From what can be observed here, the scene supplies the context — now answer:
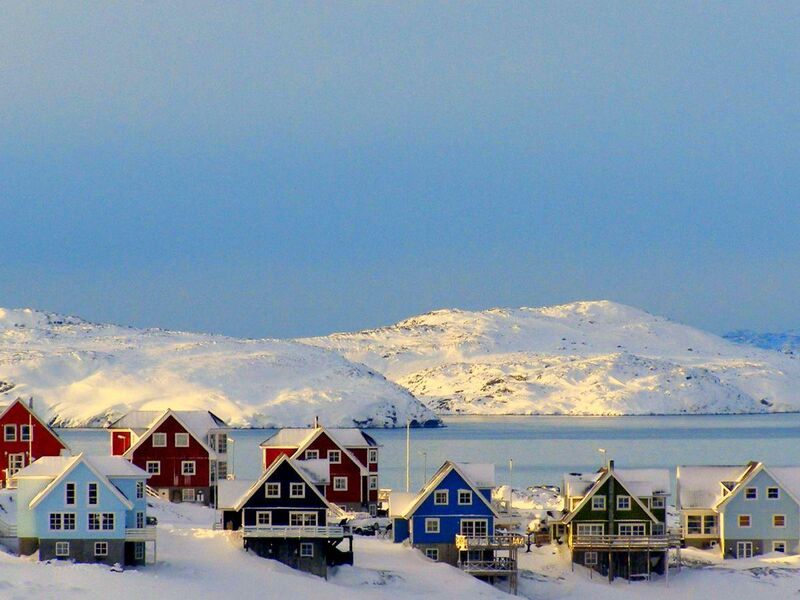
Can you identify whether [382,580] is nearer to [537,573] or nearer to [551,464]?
[537,573]

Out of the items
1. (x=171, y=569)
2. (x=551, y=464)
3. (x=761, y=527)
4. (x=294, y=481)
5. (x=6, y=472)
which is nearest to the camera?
(x=171, y=569)

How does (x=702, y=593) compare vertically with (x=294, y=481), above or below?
below

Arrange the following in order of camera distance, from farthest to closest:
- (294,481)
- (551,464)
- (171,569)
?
(551,464) < (294,481) < (171,569)

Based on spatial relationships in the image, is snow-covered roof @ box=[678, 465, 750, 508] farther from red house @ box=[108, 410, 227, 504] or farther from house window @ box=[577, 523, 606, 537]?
red house @ box=[108, 410, 227, 504]

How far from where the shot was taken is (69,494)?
7031 centimetres

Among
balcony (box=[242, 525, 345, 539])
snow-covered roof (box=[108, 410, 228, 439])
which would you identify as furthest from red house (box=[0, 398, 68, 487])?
balcony (box=[242, 525, 345, 539])

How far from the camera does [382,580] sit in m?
71.6

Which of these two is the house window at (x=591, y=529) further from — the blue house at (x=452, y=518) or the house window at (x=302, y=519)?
the house window at (x=302, y=519)

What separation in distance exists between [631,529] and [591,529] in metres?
1.68

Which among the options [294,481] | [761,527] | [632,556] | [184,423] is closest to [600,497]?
[632,556]

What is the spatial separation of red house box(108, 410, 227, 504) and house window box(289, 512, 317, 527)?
27.2 metres

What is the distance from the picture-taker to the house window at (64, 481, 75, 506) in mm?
70188

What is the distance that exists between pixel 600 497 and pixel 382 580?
11879 mm

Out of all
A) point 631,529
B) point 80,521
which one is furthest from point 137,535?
point 631,529
